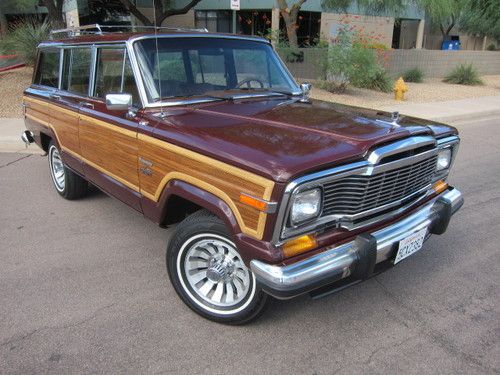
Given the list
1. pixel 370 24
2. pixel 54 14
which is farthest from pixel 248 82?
pixel 370 24

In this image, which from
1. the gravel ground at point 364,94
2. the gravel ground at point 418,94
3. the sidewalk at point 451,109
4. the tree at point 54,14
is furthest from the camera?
the tree at point 54,14

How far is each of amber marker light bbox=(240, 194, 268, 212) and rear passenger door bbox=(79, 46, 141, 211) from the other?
4.09 feet

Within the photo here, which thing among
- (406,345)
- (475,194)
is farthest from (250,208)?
(475,194)

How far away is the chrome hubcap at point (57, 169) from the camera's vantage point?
5.36 meters

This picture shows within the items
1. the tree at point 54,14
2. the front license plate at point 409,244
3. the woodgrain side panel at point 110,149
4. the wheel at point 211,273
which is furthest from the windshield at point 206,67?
the tree at point 54,14

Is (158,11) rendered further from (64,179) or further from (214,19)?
(64,179)

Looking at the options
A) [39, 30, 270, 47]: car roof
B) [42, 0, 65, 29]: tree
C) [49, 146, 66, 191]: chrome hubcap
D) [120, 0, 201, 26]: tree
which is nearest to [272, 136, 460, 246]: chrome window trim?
[39, 30, 270, 47]: car roof

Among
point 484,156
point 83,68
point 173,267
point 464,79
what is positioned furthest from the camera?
point 464,79

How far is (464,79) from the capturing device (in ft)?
60.7

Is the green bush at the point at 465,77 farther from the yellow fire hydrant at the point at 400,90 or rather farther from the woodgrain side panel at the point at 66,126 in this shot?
the woodgrain side panel at the point at 66,126

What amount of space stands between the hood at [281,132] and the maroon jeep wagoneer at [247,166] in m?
0.01

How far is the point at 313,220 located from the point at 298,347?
2.83ft

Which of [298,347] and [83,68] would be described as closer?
[298,347]

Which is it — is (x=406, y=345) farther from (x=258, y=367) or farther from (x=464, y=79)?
(x=464, y=79)
